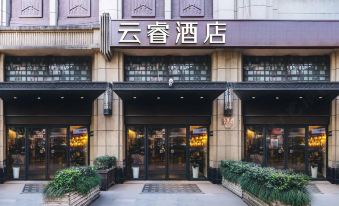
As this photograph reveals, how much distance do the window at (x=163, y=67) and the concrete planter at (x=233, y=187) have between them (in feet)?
18.2

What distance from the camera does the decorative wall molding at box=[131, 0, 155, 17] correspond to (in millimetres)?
21906

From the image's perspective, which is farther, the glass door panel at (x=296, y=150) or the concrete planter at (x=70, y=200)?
the glass door panel at (x=296, y=150)

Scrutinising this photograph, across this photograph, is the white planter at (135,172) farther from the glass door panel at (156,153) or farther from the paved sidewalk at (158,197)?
the paved sidewalk at (158,197)

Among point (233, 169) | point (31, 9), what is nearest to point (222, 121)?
point (233, 169)

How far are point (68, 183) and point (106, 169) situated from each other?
5949mm

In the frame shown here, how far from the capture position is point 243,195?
51.5 feet

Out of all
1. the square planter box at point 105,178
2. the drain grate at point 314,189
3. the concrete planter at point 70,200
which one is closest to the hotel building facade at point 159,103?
the drain grate at point 314,189

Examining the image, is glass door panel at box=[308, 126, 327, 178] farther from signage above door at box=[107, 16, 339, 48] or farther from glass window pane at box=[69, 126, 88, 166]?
glass window pane at box=[69, 126, 88, 166]

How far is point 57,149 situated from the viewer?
71.9 feet

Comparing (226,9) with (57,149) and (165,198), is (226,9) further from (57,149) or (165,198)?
(57,149)

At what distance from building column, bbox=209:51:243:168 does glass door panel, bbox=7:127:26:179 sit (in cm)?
961

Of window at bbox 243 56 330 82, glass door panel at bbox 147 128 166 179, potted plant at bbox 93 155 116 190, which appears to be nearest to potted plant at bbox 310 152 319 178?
window at bbox 243 56 330 82

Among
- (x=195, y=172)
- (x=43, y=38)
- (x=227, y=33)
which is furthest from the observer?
(x=195, y=172)

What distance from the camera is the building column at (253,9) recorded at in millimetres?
21234
